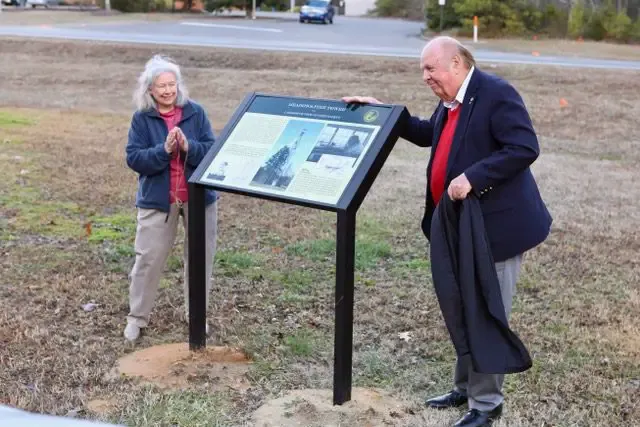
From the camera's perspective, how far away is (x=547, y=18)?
36.7m

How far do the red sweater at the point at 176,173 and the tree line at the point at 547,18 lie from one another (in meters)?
31.0

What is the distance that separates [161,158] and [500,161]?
2.07m

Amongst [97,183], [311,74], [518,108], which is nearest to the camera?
[518,108]

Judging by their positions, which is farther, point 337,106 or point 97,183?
point 97,183

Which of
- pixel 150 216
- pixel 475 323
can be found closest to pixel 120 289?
pixel 150 216

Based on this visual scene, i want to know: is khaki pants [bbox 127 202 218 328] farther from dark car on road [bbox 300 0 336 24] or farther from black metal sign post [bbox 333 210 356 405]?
dark car on road [bbox 300 0 336 24]

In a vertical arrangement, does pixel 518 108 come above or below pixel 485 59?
above

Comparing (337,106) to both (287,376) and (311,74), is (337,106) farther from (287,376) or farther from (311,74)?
(311,74)

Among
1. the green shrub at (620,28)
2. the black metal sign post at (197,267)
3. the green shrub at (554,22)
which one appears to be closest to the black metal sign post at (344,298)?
the black metal sign post at (197,267)

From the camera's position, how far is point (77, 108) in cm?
1639

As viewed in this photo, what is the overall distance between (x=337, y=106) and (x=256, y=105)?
601mm

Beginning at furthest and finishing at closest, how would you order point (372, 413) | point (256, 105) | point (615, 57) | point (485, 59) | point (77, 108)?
point (615, 57)
point (485, 59)
point (77, 108)
point (256, 105)
point (372, 413)

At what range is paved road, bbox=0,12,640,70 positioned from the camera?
24.2 metres

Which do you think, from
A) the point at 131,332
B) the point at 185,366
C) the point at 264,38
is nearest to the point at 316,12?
the point at 264,38
